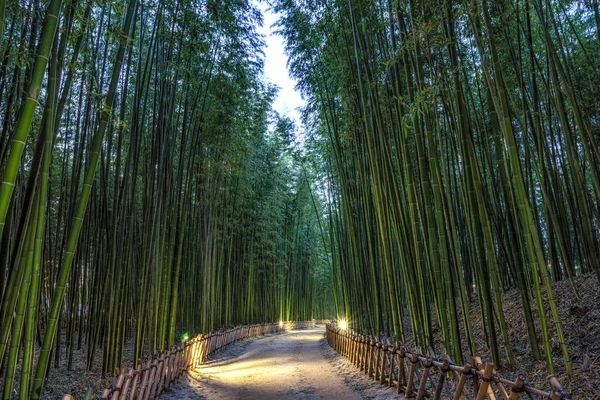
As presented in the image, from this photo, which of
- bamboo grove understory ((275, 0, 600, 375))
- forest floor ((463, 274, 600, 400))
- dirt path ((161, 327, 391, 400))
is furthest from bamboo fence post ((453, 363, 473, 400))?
dirt path ((161, 327, 391, 400))

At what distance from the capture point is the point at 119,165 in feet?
15.1

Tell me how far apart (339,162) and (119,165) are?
9.25 feet

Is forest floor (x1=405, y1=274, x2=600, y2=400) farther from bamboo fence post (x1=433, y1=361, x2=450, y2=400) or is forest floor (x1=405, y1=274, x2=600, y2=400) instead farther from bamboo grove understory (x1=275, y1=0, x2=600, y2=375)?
bamboo fence post (x1=433, y1=361, x2=450, y2=400)

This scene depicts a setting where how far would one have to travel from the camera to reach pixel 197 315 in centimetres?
789

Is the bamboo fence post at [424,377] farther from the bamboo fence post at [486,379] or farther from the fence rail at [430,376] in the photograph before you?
the bamboo fence post at [486,379]

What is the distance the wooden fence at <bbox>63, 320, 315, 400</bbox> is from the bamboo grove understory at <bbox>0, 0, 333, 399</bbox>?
0.29 m

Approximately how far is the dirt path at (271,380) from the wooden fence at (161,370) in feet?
0.51

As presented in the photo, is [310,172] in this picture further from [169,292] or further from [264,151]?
[169,292]

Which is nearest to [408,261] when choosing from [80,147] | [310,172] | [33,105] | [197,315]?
[33,105]

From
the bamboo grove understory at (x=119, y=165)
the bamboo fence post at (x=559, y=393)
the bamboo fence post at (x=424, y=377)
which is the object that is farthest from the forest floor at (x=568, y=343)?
the bamboo grove understory at (x=119, y=165)

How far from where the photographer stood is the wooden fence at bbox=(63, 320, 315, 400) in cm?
265

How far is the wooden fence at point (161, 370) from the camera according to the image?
265cm

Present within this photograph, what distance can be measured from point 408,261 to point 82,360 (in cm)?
478

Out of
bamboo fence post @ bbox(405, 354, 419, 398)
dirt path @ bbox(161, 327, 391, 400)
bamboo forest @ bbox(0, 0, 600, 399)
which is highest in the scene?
bamboo forest @ bbox(0, 0, 600, 399)
